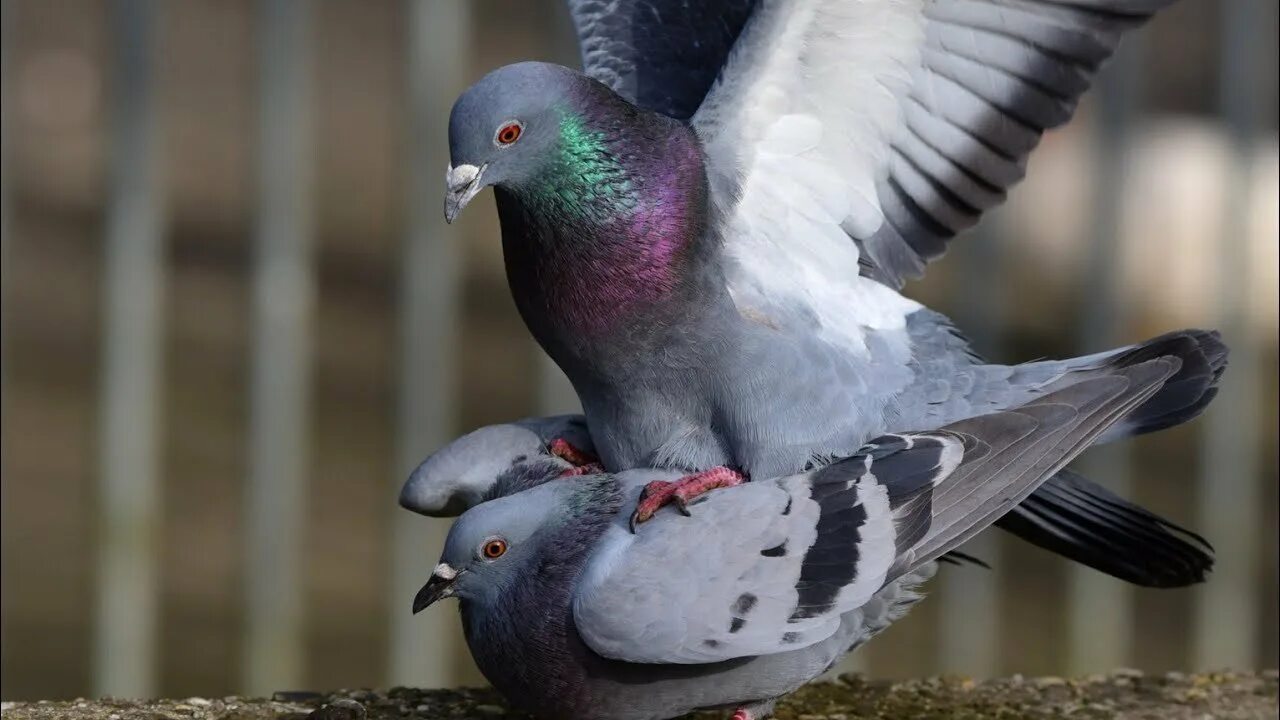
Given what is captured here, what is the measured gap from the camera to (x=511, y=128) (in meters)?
2.35

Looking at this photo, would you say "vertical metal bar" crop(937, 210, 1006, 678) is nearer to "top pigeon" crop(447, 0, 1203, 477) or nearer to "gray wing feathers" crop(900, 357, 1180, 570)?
"top pigeon" crop(447, 0, 1203, 477)

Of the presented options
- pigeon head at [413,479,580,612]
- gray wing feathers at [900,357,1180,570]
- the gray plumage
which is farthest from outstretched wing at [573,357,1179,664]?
the gray plumage

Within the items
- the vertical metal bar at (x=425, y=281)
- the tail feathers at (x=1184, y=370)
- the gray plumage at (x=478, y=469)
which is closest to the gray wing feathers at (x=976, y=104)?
the tail feathers at (x=1184, y=370)

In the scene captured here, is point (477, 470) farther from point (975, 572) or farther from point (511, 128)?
point (975, 572)

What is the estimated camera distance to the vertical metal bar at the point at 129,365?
467 cm

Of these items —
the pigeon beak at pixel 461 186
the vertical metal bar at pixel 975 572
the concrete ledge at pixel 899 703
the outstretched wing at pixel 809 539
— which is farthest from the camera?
the vertical metal bar at pixel 975 572

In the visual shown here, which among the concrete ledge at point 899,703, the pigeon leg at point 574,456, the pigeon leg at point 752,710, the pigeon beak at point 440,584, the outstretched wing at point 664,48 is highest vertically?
the outstretched wing at point 664,48

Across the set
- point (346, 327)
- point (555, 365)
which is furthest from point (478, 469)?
point (346, 327)

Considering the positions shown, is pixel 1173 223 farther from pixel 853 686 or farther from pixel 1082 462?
pixel 853 686

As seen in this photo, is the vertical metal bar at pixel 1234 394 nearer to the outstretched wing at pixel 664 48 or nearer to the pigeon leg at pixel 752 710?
the outstretched wing at pixel 664 48

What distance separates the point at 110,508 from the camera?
479cm

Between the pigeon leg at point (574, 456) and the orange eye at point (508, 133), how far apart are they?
0.54m

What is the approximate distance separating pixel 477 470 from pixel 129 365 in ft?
7.81

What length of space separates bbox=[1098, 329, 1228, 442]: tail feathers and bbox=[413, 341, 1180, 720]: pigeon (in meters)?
0.06
